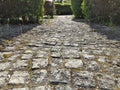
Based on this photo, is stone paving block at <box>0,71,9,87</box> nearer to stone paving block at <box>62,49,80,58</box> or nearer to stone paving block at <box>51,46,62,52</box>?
stone paving block at <box>62,49,80,58</box>

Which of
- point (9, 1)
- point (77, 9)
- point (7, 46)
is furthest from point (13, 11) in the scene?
point (77, 9)

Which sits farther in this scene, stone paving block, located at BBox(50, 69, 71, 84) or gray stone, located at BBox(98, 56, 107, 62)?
gray stone, located at BBox(98, 56, 107, 62)

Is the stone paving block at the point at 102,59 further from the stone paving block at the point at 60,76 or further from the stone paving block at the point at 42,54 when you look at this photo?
the stone paving block at the point at 42,54

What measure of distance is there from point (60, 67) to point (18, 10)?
739 cm

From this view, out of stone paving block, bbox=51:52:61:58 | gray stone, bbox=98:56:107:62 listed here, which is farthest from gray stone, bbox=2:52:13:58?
gray stone, bbox=98:56:107:62

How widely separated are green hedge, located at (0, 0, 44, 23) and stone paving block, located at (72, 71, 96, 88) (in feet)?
25.4

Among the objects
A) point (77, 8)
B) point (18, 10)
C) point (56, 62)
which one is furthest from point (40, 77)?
point (77, 8)

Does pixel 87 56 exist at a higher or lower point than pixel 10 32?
higher

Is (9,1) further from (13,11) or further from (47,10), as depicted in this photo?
(47,10)

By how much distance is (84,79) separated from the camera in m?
3.62

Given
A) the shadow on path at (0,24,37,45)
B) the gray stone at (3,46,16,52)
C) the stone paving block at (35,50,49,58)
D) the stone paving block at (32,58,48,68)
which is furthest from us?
the shadow on path at (0,24,37,45)

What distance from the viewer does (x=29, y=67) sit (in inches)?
163

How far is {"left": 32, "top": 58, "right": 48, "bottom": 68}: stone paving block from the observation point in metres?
4.19

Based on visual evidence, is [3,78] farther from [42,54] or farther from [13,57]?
[42,54]
